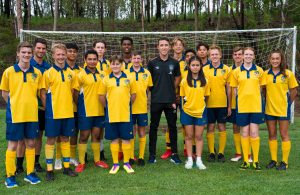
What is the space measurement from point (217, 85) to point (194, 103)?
648 millimetres

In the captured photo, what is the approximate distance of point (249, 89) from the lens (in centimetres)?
537

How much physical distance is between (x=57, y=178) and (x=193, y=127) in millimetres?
2178

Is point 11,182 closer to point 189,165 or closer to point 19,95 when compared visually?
point 19,95

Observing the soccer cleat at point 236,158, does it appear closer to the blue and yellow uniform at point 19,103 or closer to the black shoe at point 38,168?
the black shoe at point 38,168

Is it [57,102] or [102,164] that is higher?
[57,102]

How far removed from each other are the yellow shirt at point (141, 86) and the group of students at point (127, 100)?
16mm

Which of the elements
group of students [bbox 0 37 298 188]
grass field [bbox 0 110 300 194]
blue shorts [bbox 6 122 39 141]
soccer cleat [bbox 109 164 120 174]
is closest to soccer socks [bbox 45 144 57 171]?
group of students [bbox 0 37 298 188]

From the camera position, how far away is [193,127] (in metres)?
5.65

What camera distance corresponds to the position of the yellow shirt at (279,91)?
17.6 feet

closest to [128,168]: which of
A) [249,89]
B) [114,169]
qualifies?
[114,169]

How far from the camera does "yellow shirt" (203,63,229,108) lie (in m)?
5.89

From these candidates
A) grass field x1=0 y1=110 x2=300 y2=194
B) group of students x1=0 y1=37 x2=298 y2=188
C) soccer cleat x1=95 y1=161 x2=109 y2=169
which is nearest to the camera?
grass field x1=0 y1=110 x2=300 y2=194

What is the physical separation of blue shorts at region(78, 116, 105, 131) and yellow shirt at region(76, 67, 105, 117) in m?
0.06

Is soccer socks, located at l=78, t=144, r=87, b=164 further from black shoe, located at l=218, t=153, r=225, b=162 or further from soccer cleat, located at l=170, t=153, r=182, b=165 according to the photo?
black shoe, located at l=218, t=153, r=225, b=162
